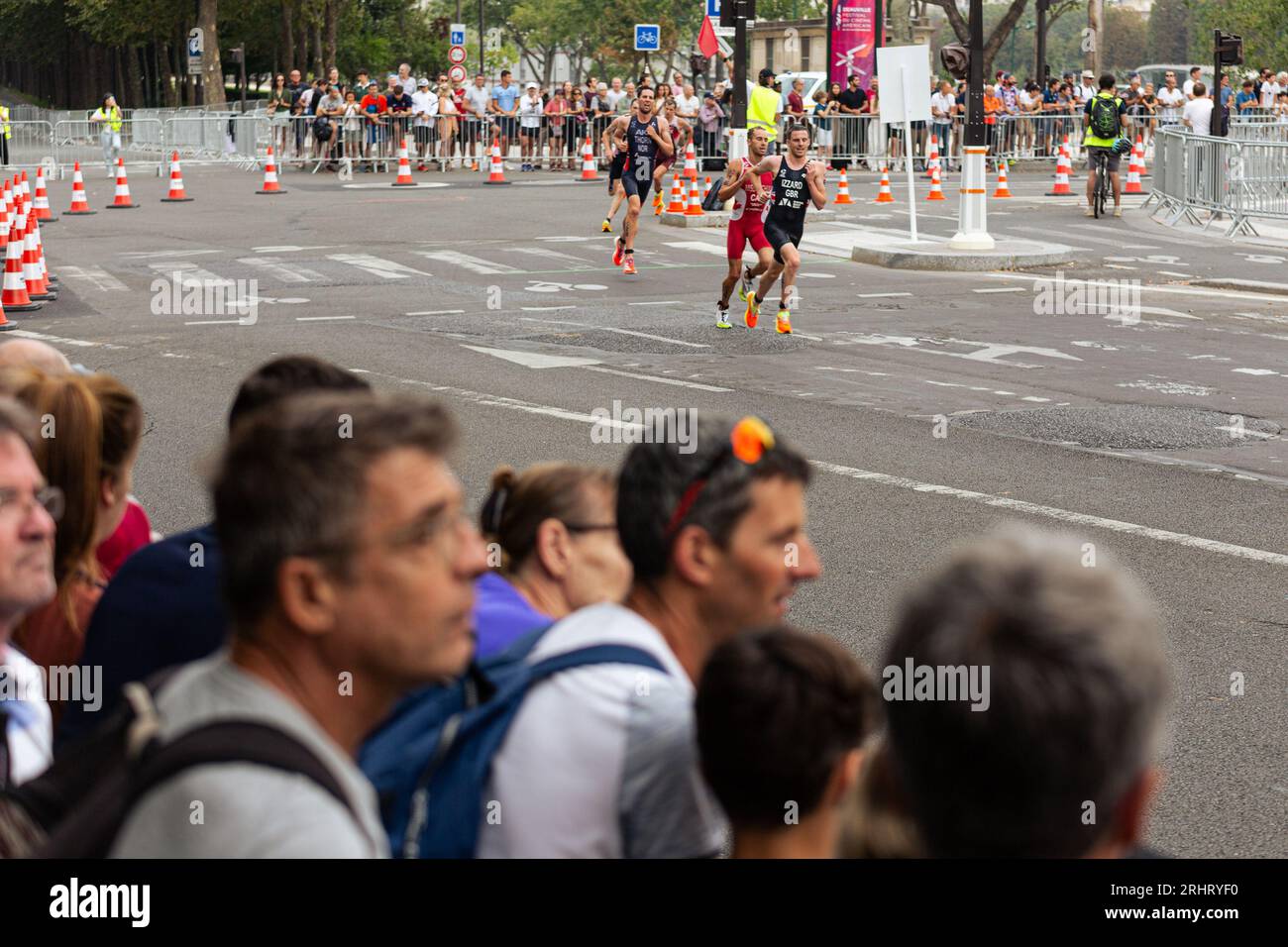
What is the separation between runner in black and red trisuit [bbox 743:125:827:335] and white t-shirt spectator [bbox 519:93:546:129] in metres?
24.5

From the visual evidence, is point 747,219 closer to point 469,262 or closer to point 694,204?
point 469,262

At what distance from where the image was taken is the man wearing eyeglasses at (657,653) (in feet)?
9.25

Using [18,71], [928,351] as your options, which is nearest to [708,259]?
[928,351]

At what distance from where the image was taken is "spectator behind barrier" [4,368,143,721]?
3.99m

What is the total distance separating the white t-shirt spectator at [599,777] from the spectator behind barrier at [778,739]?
0.59 feet

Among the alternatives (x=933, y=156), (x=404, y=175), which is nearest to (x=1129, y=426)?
(x=933, y=156)

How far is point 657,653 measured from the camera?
298 centimetres

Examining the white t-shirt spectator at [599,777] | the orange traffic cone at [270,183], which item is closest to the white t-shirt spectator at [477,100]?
the orange traffic cone at [270,183]

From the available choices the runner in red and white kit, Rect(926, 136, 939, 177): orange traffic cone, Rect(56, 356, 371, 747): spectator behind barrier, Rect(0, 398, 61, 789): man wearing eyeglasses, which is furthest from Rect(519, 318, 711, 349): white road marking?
Rect(926, 136, 939, 177): orange traffic cone

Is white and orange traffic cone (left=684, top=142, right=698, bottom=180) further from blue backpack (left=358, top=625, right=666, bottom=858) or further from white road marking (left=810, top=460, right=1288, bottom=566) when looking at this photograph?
blue backpack (left=358, top=625, right=666, bottom=858)

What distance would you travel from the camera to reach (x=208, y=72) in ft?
192

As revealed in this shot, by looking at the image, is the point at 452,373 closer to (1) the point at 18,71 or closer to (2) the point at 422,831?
(2) the point at 422,831

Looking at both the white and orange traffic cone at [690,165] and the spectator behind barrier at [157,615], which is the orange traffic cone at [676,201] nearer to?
the white and orange traffic cone at [690,165]
